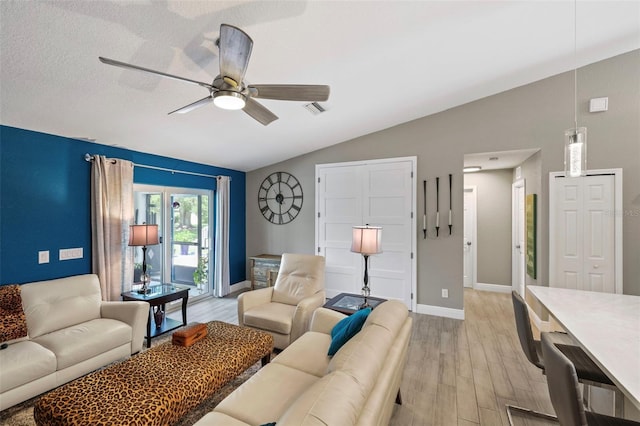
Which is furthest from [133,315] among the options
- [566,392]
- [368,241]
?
[566,392]

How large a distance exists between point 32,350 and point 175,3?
9.16 ft

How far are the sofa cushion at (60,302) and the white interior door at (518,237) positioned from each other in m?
5.97

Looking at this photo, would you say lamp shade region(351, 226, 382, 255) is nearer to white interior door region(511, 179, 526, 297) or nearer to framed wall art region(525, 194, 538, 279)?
framed wall art region(525, 194, 538, 279)

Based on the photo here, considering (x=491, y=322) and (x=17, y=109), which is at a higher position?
(x=17, y=109)

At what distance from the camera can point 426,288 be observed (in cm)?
426

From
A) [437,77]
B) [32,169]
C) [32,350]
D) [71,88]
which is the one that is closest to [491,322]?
[437,77]

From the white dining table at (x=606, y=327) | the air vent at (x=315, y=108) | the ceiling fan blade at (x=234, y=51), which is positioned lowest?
the white dining table at (x=606, y=327)

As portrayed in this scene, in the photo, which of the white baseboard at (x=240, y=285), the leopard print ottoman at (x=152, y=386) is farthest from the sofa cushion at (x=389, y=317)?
the white baseboard at (x=240, y=285)

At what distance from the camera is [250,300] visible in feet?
10.6

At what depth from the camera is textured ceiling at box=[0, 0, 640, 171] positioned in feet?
5.80

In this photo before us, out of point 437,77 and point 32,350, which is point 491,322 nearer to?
point 437,77

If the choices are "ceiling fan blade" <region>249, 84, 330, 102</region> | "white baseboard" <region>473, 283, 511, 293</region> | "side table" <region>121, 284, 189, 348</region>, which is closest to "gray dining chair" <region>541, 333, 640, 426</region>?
"ceiling fan blade" <region>249, 84, 330, 102</region>

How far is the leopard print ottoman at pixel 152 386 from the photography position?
1499mm

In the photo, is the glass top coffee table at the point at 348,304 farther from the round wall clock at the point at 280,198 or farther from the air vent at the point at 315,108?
the round wall clock at the point at 280,198
